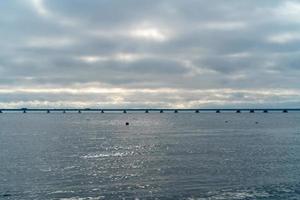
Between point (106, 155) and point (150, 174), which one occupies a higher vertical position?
point (106, 155)

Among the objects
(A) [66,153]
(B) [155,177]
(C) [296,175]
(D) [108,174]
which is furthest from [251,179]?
(A) [66,153]

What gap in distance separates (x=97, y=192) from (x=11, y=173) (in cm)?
1970

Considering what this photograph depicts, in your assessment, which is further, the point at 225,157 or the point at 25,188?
the point at 225,157

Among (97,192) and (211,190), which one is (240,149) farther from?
(97,192)

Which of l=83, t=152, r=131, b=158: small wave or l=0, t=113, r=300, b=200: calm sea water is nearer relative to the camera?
l=0, t=113, r=300, b=200: calm sea water

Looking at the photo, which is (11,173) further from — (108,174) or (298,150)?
(298,150)

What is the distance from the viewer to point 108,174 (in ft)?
209

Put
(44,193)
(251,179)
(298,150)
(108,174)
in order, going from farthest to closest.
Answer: (298,150) → (108,174) → (251,179) → (44,193)

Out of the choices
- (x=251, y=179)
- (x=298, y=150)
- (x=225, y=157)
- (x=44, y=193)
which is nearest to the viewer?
(x=44, y=193)

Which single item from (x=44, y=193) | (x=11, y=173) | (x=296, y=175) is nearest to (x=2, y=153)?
(x=11, y=173)

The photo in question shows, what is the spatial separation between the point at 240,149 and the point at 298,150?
12.6 meters

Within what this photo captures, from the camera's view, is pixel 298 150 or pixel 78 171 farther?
Result: pixel 298 150

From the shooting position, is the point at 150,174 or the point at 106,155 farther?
the point at 106,155

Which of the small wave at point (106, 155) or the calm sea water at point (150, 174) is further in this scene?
the small wave at point (106, 155)
